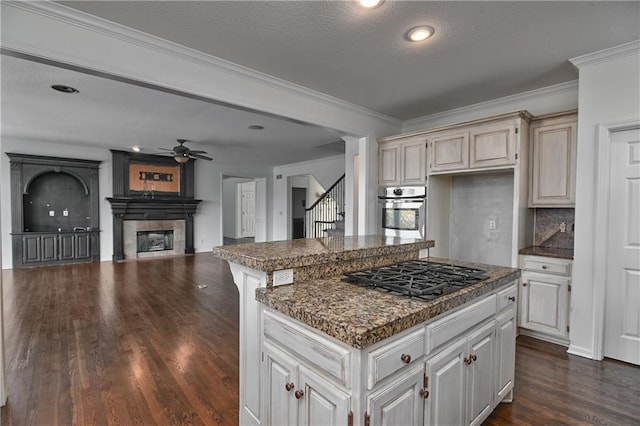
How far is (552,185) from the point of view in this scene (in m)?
3.17

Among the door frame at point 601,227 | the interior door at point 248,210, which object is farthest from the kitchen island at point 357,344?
the interior door at point 248,210

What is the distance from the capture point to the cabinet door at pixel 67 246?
6.62m

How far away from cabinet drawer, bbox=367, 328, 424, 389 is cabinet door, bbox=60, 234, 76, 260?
25.8ft

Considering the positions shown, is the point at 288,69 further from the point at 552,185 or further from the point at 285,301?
the point at 552,185

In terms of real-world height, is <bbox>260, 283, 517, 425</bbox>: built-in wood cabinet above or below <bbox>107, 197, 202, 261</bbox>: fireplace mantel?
below

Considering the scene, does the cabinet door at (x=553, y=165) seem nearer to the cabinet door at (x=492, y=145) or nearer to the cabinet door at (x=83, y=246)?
the cabinet door at (x=492, y=145)

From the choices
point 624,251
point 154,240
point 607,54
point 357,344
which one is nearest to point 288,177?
point 154,240

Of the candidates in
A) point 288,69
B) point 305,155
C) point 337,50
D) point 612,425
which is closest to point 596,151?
point 612,425

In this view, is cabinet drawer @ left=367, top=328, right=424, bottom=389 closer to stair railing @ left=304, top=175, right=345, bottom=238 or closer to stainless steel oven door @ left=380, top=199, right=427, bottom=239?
stainless steel oven door @ left=380, top=199, right=427, bottom=239

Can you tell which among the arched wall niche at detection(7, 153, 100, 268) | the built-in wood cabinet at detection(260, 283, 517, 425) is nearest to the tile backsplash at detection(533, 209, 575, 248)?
the built-in wood cabinet at detection(260, 283, 517, 425)

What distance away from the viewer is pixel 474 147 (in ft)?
11.4

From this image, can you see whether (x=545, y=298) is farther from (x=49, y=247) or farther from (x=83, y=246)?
(x=49, y=247)

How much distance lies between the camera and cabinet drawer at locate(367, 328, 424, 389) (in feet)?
3.64

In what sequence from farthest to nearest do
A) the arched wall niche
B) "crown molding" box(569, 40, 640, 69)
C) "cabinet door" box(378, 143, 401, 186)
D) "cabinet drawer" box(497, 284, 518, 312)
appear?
1. the arched wall niche
2. "cabinet door" box(378, 143, 401, 186)
3. "crown molding" box(569, 40, 640, 69)
4. "cabinet drawer" box(497, 284, 518, 312)
